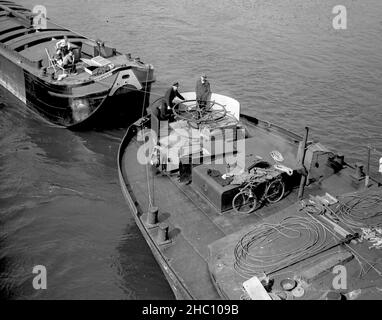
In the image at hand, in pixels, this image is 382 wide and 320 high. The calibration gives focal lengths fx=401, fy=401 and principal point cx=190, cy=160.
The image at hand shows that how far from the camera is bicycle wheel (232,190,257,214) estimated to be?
32.7 feet

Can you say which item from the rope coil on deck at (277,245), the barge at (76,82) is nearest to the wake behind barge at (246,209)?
the rope coil on deck at (277,245)

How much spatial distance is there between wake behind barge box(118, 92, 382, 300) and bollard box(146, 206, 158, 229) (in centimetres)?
2

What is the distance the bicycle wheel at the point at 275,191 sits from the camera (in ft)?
34.0

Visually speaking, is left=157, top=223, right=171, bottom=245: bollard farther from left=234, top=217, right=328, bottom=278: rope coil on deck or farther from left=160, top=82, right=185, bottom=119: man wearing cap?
left=160, top=82, right=185, bottom=119: man wearing cap

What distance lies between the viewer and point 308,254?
8.11 metres

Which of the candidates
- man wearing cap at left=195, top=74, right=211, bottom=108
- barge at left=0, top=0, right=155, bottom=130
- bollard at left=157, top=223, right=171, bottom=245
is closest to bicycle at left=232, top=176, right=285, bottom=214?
bollard at left=157, top=223, right=171, bottom=245

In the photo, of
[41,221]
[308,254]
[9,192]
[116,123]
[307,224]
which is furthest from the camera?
[116,123]

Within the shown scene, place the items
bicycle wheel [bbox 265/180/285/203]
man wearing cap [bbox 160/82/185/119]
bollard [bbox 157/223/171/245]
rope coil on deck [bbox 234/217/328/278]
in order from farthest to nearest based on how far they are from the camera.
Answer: man wearing cap [bbox 160/82/185/119], bicycle wheel [bbox 265/180/285/203], bollard [bbox 157/223/171/245], rope coil on deck [bbox 234/217/328/278]

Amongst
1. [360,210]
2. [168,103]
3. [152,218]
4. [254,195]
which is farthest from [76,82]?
[360,210]

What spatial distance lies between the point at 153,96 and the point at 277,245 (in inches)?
555

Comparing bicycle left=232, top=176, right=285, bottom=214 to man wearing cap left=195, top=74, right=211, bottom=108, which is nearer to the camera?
bicycle left=232, top=176, right=285, bottom=214

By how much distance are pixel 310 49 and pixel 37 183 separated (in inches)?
837
